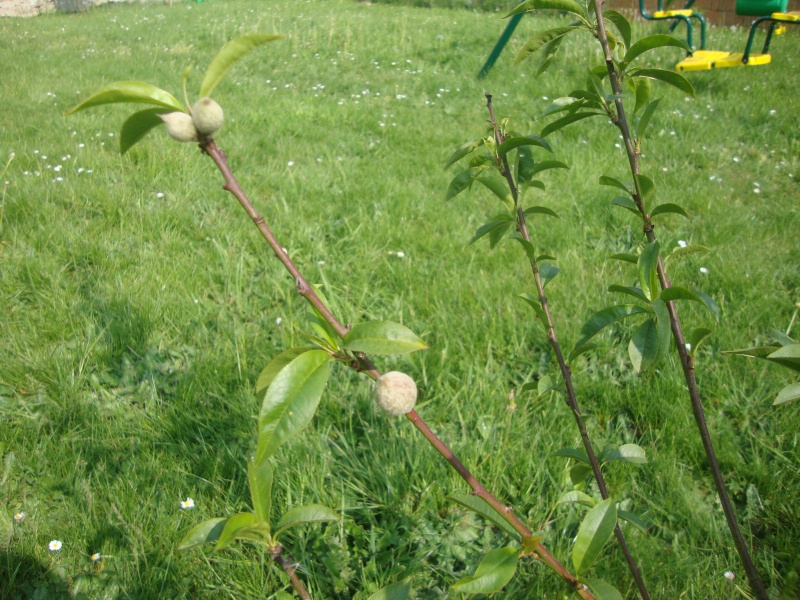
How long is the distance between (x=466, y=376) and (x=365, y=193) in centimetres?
158

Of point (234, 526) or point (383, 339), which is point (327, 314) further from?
point (234, 526)

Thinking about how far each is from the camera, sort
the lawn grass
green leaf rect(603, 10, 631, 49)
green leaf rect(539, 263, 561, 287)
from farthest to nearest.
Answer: the lawn grass, green leaf rect(539, 263, 561, 287), green leaf rect(603, 10, 631, 49)

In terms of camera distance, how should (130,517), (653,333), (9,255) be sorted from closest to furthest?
1. (653,333)
2. (130,517)
3. (9,255)

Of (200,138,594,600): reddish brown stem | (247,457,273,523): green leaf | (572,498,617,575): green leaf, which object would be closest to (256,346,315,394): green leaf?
(200,138,594,600): reddish brown stem

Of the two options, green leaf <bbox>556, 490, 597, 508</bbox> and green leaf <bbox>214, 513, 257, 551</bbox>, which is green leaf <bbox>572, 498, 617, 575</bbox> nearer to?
green leaf <bbox>556, 490, 597, 508</bbox>

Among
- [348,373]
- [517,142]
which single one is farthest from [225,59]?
[348,373]

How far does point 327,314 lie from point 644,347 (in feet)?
1.77

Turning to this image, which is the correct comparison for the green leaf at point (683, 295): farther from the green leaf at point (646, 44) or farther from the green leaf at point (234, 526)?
the green leaf at point (234, 526)

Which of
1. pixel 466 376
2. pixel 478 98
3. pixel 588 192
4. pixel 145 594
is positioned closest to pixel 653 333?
pixel 466 376

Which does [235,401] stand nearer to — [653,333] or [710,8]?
[653,333]

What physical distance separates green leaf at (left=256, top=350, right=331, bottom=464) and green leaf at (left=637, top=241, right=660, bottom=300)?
0.55 metres

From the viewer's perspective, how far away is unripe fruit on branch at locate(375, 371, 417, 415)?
63cm

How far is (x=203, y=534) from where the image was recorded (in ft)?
2.90

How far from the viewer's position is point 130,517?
1528mm
